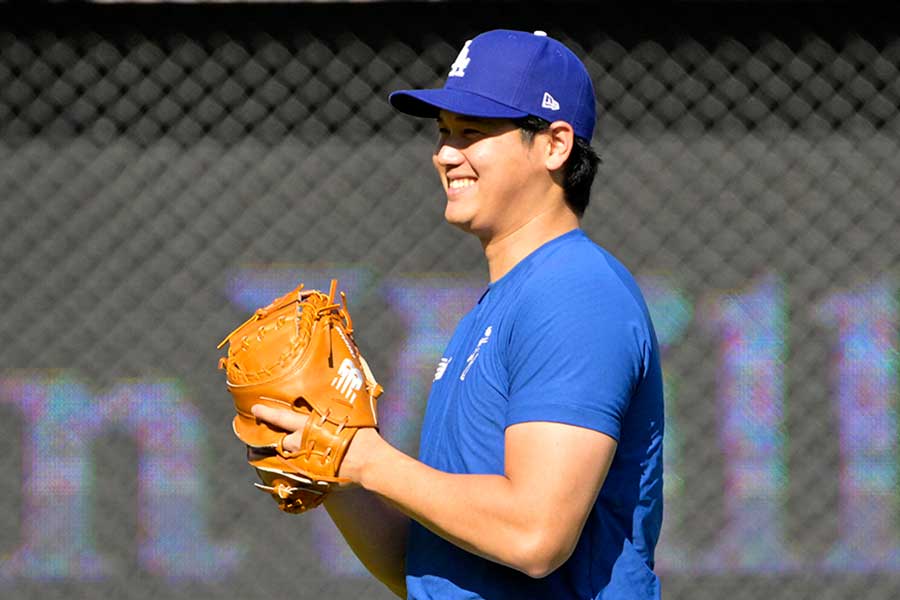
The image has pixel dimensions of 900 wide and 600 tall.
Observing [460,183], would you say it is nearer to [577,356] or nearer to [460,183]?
[460,183]

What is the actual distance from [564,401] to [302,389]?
0.37 metres

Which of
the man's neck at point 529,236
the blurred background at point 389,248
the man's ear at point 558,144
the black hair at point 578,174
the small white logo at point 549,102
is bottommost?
the blurred background at point 389,248

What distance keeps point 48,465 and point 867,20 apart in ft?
7.77

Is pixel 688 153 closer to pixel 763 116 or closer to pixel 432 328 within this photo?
pixel 763 116

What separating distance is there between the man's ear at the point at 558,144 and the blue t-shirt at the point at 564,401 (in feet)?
0.31

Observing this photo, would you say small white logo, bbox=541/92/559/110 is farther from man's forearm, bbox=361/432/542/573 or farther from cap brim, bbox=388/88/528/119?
man's forearm, bbox=361/432/542/573

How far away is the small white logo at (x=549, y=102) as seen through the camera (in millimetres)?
1654

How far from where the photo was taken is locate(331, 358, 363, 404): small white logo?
163 centimetres

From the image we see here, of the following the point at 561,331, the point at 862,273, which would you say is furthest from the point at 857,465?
the point at 561,331

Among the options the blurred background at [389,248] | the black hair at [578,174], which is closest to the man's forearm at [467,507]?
the black hair at [578,174]

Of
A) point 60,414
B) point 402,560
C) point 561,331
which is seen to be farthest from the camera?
point 60,414

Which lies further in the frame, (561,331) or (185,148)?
(185,148)

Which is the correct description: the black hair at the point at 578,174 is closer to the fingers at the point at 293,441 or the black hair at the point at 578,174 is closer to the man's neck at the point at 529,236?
the man's neck at the point at 529,236

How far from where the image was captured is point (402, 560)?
1.78 metres
